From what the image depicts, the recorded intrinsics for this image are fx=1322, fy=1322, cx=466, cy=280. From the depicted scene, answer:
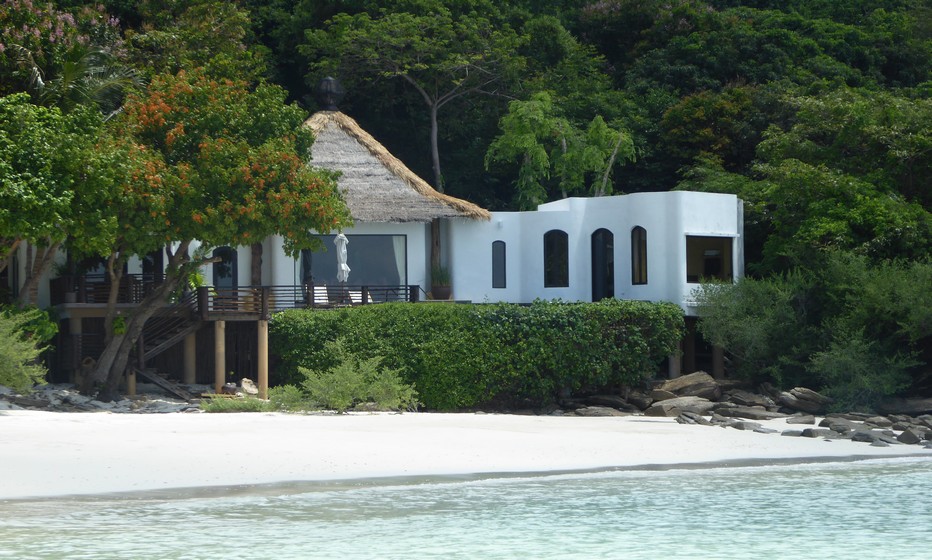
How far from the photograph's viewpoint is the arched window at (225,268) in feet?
103

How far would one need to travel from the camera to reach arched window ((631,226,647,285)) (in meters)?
31.3

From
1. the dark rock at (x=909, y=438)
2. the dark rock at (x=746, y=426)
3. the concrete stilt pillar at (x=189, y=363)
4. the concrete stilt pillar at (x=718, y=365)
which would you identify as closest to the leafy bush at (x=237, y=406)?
the concrete stilt pillar at (x=189, y=363)

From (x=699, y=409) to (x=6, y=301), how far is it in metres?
15.1

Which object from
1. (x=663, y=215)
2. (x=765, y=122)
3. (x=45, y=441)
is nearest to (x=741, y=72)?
(x=765, y=122)

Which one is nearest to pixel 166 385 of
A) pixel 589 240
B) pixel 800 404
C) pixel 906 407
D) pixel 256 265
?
pixel 256 265

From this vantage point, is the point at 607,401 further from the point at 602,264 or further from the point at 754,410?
the point at 602,264

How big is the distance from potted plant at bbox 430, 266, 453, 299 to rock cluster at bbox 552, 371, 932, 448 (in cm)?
496

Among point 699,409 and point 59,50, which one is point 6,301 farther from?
point 699,409

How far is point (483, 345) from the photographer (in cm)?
2720

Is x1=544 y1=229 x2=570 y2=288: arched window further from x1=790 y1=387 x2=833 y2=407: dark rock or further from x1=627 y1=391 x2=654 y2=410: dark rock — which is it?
x1=790 y1=387 x2=833 y2=407: dark rock

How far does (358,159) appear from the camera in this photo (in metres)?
32.6

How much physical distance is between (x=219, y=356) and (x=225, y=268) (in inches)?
158

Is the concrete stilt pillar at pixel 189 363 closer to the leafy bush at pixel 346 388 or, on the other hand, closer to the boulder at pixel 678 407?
the leafy bush at pixel 346 388

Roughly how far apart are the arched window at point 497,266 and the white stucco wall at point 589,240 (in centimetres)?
14
